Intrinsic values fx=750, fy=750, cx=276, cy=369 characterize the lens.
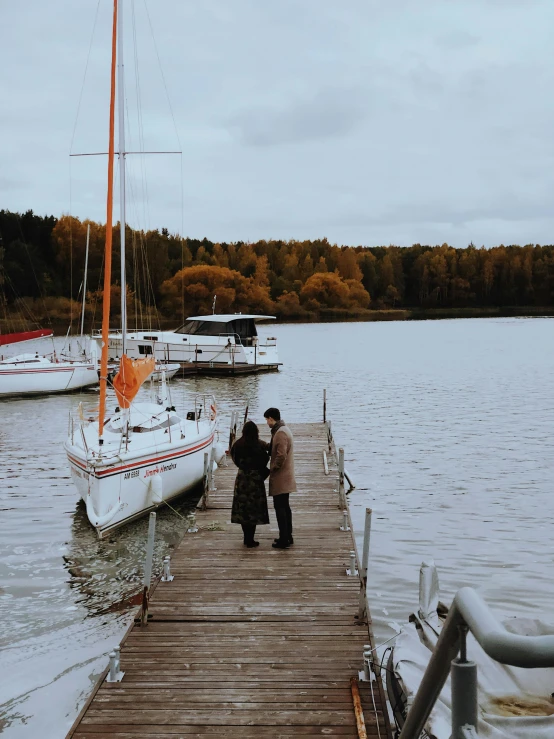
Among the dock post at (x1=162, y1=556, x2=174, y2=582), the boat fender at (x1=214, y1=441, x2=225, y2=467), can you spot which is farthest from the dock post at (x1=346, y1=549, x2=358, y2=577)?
the boat fender at (x1=214, y1=441, x2=225, y2=467)

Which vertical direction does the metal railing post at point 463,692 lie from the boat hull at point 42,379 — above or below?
above

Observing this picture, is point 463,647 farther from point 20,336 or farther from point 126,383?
point 20,336

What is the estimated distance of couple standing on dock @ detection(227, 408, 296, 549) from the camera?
982 cm

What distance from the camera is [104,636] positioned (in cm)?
995

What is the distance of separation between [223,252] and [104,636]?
15769cm

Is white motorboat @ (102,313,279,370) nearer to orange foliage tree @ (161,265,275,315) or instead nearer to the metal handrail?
the metal handrail

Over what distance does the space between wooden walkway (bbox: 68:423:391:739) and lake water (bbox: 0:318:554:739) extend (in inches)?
55.3

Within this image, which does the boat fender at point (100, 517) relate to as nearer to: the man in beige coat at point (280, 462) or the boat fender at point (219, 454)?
the boat fender at point (219, 454)

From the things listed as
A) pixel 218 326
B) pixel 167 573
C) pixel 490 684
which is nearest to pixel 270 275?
pixel 218 326

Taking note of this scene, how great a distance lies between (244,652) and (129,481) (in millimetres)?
7022

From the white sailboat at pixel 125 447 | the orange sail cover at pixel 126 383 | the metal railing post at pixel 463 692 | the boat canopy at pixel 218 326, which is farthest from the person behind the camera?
the boat canopy at pixel 218 326

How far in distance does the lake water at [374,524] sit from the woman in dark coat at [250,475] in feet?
7.43

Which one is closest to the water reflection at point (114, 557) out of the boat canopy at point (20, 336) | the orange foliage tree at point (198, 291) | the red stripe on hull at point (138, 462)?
the red stripe on hull at point (138, 462)

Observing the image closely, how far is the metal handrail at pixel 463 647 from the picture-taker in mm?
2080
